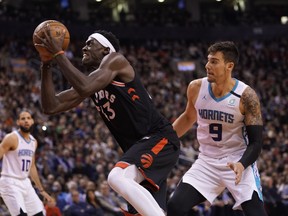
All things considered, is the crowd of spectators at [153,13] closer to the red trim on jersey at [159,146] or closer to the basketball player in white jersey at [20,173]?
the basketball player in white jersey at [20,173]

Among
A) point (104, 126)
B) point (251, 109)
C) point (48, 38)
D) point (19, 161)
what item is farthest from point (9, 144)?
point (104, 126)

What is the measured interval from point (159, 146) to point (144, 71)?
2437 centimetres

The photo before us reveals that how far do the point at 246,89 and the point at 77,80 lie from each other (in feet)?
6.79

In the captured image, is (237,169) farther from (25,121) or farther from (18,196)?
(25,121)

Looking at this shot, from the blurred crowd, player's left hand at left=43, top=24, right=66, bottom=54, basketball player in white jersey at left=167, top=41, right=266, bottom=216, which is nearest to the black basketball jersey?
player's left hand at left=43, top=24, right=66, bottom=54

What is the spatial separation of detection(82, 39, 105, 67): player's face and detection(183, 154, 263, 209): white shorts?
162cm

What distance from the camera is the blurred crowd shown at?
557 inches

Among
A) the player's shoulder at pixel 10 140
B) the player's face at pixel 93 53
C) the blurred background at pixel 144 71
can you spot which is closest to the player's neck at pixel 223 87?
the player's face at pixel 93 53

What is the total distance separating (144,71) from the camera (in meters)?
30.6

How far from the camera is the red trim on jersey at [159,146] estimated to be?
6.27m

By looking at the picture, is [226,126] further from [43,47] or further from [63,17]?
[63,17]

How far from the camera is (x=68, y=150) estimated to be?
17.2 metres

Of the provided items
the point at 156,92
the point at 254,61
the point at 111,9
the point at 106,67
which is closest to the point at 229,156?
the point at 106,67

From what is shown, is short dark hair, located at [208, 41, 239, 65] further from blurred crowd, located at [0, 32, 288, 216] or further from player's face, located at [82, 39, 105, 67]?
blurred crowd, located at [0, 32, 288, 216]
